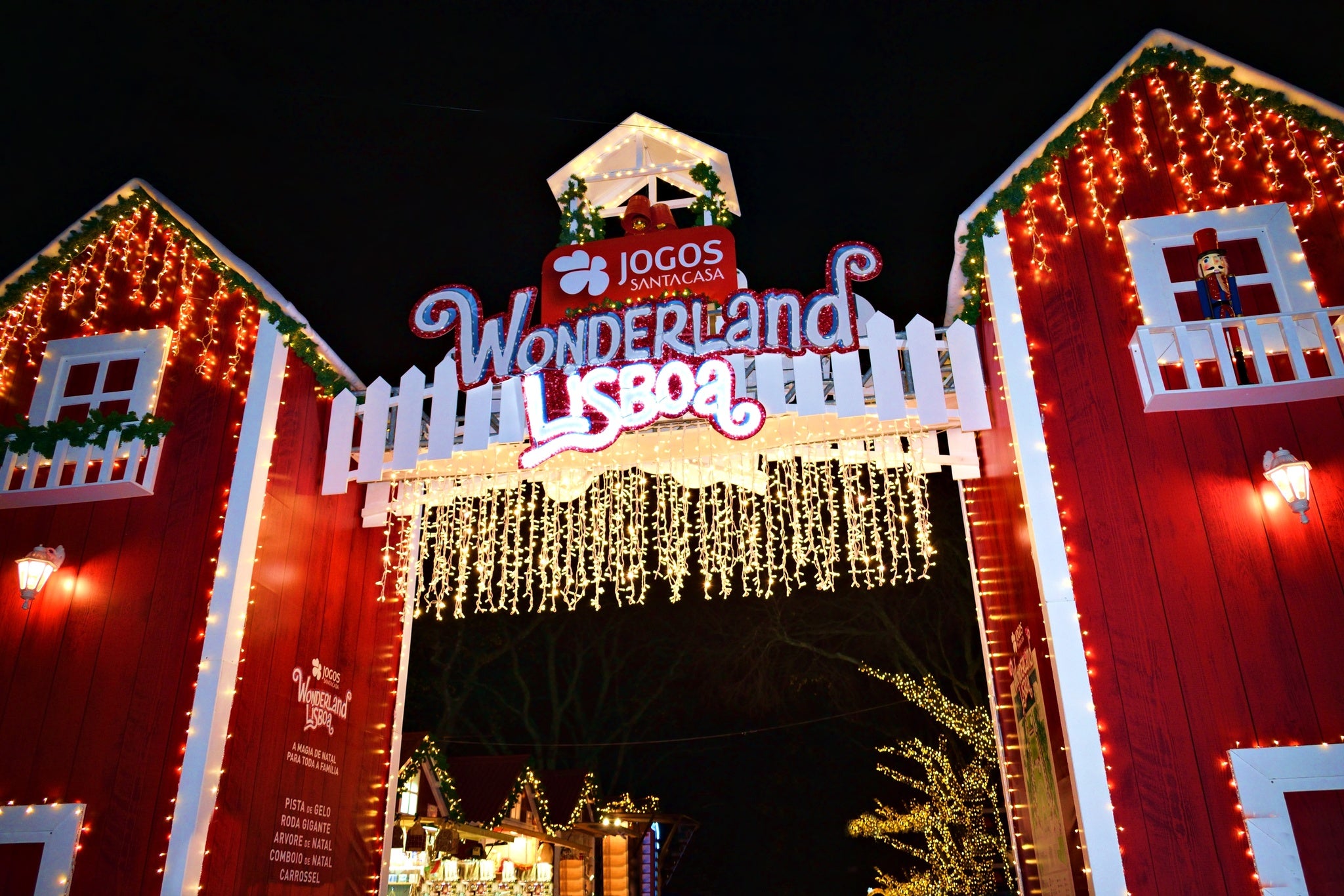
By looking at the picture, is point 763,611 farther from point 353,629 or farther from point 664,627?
point 353,629

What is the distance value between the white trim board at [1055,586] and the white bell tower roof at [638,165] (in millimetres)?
2861

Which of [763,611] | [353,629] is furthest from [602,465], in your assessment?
[763,611]

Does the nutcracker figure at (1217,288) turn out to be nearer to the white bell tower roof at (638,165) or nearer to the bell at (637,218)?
the white bell tower roof at (638,165)

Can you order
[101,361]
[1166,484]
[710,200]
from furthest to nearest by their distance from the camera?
[710,200] < [101,361] < [1166,484]

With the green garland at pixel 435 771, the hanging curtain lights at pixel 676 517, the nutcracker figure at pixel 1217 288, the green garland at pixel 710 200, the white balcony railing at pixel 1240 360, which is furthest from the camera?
the green garland at pixel 435 771

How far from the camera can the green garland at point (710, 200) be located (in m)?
8.02

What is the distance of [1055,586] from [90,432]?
20.9 ft

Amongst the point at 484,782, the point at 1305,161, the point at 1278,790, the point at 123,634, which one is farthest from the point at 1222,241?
the point at 484,782

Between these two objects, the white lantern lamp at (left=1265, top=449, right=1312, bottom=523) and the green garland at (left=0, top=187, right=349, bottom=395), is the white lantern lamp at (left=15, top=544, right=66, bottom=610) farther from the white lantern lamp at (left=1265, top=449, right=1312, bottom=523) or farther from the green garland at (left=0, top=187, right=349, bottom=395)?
the white lantern lamp at (left=1265, top=449, right=1312, bottom=523)

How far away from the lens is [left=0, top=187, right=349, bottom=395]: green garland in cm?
730

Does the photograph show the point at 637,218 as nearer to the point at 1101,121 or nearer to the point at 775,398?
the point at 775,398

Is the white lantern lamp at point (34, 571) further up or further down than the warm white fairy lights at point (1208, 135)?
further down

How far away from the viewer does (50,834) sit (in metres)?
5.91

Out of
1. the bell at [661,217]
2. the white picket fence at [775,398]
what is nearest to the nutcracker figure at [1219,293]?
the white picket fence at [775,398]
